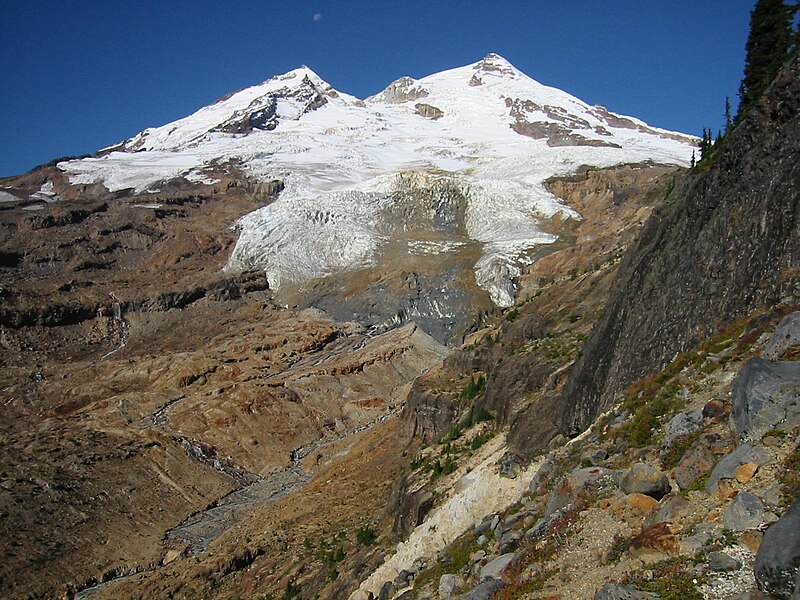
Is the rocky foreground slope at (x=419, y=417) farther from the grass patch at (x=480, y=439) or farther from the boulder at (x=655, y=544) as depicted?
the grass patch at (x=480, y=439)

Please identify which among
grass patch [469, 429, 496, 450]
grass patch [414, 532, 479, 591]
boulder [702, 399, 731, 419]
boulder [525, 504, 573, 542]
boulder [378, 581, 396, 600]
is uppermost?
boulder [702, 399, 731, 419]

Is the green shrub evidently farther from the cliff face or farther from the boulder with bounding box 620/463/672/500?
the boulder with bounding box 620/463/672/500

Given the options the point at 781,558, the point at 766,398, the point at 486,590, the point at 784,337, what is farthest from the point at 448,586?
the point at 781,558

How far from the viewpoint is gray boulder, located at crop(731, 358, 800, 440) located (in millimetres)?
7297

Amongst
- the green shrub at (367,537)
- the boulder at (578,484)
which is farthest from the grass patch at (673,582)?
the green shrub at (367,537)

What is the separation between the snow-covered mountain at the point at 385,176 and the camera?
91.9m

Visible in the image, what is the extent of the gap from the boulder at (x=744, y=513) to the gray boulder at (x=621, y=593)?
106 centimetres

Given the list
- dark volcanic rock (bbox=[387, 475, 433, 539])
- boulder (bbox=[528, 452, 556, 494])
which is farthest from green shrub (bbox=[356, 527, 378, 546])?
boulder (bbox=[528, 452, 556, 494])

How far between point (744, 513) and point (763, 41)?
863 inches

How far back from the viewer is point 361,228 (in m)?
98.4

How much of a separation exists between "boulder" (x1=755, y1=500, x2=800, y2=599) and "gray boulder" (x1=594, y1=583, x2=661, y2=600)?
0.97m

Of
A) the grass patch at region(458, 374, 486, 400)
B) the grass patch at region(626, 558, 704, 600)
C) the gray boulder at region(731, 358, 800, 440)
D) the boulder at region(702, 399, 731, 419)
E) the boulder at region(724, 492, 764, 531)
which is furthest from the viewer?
the grass patch at region(458, 374, 486, 400)

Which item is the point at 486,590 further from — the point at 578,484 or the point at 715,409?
the point at 715,409

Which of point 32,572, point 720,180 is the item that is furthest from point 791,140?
point 32,572
